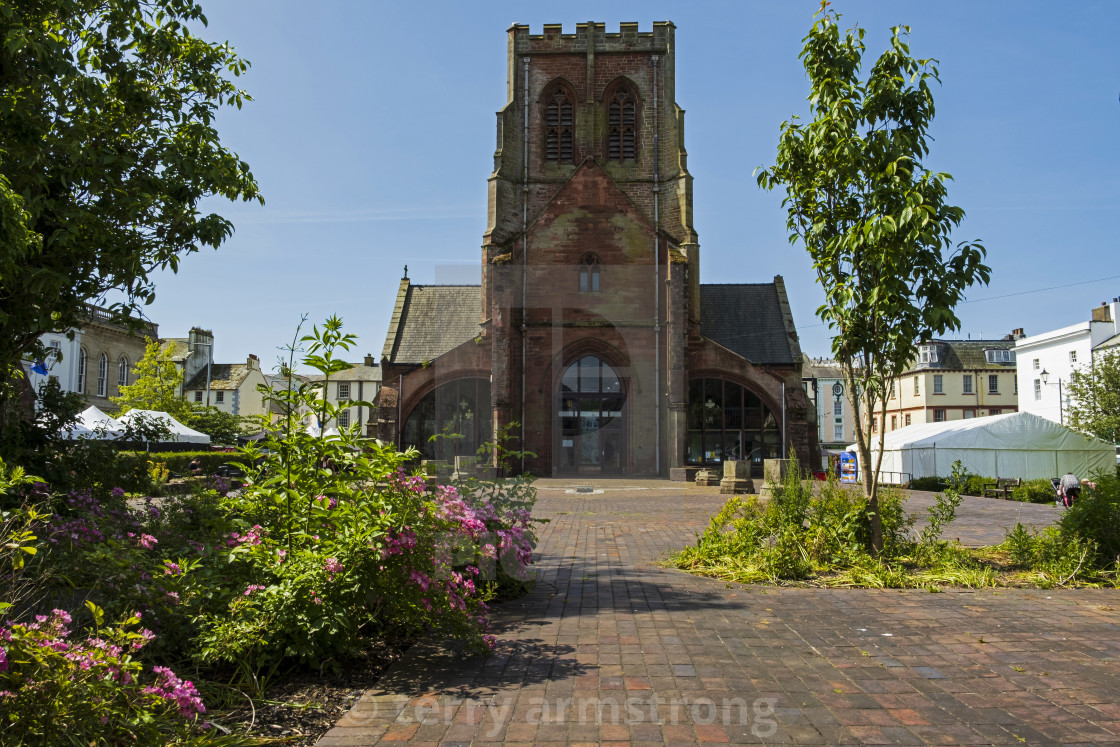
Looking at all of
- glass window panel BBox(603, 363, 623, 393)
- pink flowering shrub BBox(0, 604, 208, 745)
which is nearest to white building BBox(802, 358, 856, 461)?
glass window panel BBox(603, 363, 623, 393)

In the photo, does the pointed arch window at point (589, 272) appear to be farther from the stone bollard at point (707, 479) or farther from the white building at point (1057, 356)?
the white building at point (1057, 356)

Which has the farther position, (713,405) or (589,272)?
(713,405)

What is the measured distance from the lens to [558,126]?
132 ft

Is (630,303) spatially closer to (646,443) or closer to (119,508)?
(646,443)

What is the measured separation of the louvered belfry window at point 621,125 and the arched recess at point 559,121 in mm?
1875

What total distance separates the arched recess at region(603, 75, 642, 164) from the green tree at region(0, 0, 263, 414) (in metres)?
32.1

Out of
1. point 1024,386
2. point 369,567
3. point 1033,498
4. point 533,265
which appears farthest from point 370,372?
point 369,567

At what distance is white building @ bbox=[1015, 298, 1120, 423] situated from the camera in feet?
168

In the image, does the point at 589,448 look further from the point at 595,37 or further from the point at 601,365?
the point at 595,37

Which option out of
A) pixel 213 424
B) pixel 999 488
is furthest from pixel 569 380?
pixel 213 424

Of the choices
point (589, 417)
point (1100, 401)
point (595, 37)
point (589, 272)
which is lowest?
point (589, 417)

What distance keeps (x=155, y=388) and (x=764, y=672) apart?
152 feet

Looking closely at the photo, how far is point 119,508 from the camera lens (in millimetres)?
7250

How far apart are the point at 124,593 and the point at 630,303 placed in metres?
29.5
